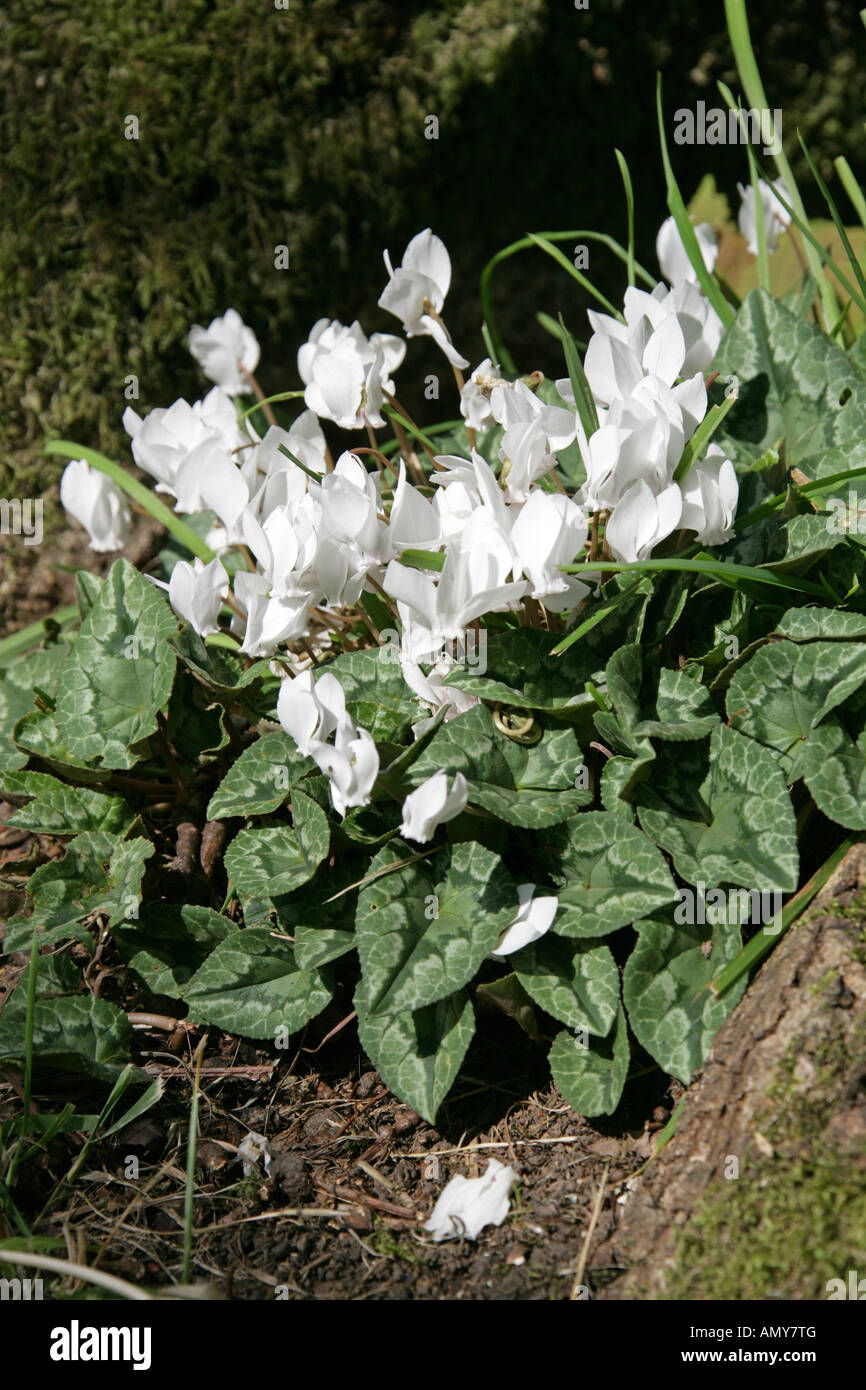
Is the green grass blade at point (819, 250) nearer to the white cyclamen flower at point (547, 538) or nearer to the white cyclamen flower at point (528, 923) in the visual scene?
the white cyclamen flower at point (547, 538)

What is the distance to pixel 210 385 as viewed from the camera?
2736mm

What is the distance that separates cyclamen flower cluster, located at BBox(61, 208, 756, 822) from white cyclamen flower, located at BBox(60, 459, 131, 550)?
0.22m

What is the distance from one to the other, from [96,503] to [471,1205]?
4.40ft

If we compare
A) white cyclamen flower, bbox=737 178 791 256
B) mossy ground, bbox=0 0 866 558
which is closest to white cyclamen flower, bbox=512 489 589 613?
white cyclamen flower, bbox=737 178 791 256

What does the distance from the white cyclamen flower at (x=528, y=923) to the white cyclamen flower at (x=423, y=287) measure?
859 mm

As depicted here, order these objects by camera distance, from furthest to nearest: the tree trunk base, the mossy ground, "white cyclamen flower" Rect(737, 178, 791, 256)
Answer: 1. the mossy ground
2. "white cyclamen flower" Rect(737, 178, 791, 256)
3. the tree trunk base

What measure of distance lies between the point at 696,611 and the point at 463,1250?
1.01 metres

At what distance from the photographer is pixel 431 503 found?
A: 61.1 inches

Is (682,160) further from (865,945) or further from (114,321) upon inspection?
(865,945)

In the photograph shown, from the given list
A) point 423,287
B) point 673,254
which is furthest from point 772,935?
point 673,254

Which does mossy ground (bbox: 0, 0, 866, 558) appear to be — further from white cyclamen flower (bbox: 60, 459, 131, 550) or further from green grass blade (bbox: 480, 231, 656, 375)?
white cyclamen flower (bbox: 60, 459, 131, 550)

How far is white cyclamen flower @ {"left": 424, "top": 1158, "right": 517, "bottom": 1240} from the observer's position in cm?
142

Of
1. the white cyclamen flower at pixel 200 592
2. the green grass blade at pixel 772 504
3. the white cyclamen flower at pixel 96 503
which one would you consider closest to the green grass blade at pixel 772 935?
the green grass blade at pixel 772 504

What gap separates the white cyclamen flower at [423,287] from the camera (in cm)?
170
